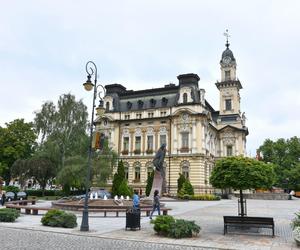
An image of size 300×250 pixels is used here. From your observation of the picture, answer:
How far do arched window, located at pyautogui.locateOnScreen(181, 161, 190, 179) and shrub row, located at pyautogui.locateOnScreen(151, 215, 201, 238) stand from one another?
3556 cm

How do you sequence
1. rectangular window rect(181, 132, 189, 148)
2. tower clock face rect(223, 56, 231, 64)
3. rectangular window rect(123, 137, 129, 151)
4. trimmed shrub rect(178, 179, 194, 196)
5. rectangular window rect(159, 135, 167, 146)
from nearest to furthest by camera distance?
trimmed shrub rect(178, 179, 194, 196) < rectangular window rect(181, 132, 189, 148) < rectangular window rect(159, 135, 167, 146) < rectangular window rect(123, 137, 129, 151) < tower clock face rect(223, 56, 231, 64)

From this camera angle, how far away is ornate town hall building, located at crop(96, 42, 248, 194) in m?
49.2

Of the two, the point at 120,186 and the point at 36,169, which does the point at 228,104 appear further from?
the point at 36,169

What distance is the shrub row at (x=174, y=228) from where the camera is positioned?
1305 centimetres

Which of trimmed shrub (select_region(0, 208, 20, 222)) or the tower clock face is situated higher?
the tower clock face

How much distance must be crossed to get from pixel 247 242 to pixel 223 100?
49.1 metres

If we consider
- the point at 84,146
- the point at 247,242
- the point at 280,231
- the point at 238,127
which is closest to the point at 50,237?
the point at 247,242

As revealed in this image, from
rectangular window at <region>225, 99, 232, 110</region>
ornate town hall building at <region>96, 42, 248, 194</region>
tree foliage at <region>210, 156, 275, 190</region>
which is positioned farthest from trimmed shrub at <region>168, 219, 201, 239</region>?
rectangular window at <region>225, 99, 232, 110</region>

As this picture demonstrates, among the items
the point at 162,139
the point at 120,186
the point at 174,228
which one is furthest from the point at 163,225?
the point at 162,139

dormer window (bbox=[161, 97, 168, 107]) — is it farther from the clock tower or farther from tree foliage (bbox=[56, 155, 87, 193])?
tree foliage (bbox=[56, 155, 87, 193])

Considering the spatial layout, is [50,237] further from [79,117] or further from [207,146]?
[207,146]

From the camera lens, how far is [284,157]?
233 feet

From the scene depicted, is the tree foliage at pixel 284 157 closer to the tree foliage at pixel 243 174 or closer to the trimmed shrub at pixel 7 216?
the tree foliage at pixel 243 174

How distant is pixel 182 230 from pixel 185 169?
120 ft
